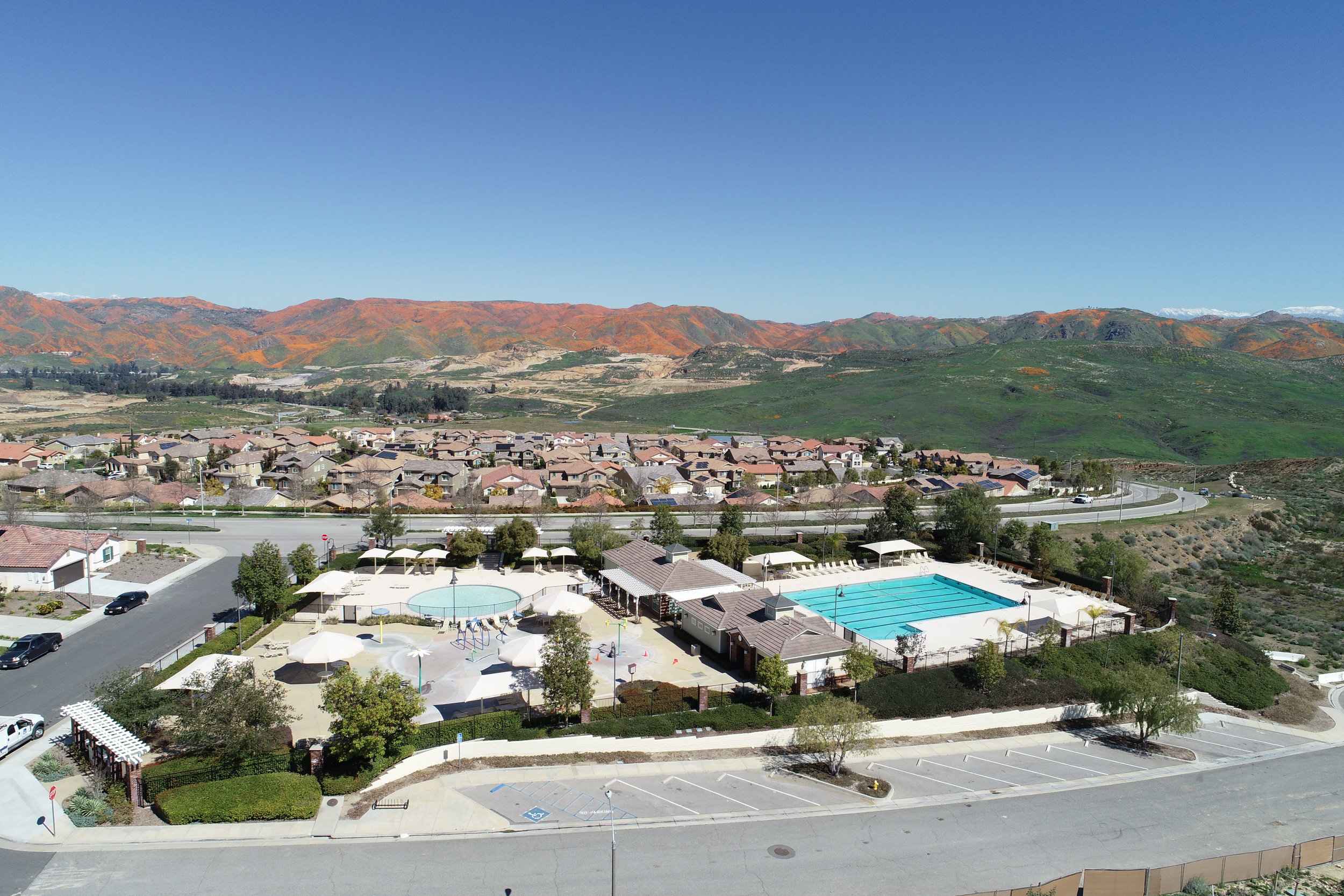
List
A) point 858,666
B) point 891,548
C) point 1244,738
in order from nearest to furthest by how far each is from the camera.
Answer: point 858,666 → point 1244,738 → point 891,548

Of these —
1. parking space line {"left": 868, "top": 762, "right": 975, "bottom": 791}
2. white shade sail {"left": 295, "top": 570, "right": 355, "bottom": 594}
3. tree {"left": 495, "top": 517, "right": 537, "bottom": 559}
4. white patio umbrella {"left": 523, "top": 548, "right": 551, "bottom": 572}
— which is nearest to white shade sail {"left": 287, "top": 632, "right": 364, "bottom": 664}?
white shade sail {"left": 295, "top": 570, "right": 355, "bottom": 594}

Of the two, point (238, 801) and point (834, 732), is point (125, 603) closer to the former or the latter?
point (238, 801)

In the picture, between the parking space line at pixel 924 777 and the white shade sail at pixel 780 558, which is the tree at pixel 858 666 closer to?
the parking space line at pixel 924 777

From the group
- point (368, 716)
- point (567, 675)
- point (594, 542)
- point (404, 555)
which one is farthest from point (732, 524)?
point (368, 716)

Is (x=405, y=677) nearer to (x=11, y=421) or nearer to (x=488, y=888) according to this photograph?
(x=488, y=888)

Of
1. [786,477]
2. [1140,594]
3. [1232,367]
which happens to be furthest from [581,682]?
[1232,367]

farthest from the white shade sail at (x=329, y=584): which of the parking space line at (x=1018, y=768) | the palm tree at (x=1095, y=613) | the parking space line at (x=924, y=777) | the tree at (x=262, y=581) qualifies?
the palm tree at (x=1095, y=613)

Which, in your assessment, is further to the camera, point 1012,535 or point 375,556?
point 1012,535

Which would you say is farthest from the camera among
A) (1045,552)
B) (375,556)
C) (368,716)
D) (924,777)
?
(1045,552)
